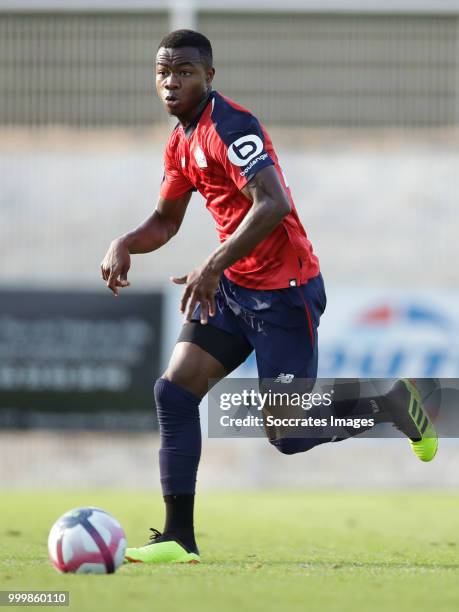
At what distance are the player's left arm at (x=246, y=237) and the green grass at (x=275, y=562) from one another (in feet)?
3.59

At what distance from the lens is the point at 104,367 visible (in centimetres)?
1408

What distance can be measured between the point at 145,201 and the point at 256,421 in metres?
10.2

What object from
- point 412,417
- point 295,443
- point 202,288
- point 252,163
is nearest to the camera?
point 202,288

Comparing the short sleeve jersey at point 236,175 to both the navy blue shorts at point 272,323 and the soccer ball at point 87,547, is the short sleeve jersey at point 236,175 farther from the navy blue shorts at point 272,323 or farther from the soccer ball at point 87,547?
the soccer ball at point 87,547

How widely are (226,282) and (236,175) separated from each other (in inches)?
26.1

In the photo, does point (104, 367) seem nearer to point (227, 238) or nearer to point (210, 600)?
point (227, 238)

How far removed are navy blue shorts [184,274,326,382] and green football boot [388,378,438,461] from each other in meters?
0.48

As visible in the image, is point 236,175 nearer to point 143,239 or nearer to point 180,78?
point 180,78

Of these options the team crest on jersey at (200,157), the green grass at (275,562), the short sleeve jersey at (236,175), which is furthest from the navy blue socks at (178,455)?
the team crest on jersey at (200,157)

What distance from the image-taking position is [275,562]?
5469mm

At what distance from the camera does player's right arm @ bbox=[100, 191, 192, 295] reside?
18.6ft

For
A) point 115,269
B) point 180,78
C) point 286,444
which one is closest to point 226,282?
point 115,269

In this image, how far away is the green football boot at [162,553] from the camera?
520 cm

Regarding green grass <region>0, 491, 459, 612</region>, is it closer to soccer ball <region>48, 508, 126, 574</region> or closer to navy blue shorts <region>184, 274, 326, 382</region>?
Answer: soccer ball <region>48, 508, 126, 574</region>
